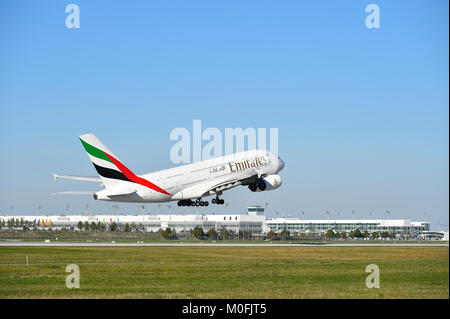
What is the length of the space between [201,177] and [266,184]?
34.5 ft

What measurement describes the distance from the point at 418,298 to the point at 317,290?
21.0ft

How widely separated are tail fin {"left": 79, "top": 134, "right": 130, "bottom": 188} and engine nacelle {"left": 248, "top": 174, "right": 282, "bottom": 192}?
59.5 feet

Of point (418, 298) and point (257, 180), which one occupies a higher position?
point (257, 180)

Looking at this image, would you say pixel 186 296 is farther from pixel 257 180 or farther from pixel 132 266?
pixel 257 180

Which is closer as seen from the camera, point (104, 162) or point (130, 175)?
point (104, 162)

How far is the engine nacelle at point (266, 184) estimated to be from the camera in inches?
3238

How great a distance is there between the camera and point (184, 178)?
73562mm

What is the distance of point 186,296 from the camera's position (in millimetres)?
39375

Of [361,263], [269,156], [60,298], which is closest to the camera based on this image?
[60,298]

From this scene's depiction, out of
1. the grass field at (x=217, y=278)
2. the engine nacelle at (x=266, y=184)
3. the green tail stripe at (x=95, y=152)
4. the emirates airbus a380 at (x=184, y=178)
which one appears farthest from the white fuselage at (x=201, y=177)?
the grass field at (x=217, y=278)

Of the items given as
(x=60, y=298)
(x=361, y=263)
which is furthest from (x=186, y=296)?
(x=361, y=263)

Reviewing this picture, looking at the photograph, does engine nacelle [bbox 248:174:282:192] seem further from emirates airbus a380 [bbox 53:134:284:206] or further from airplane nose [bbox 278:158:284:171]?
airplane nose [bbox 278:158:284:171]

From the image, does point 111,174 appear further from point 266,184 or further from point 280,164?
point 280,164

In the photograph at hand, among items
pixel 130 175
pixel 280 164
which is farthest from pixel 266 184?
pixel 130 175
